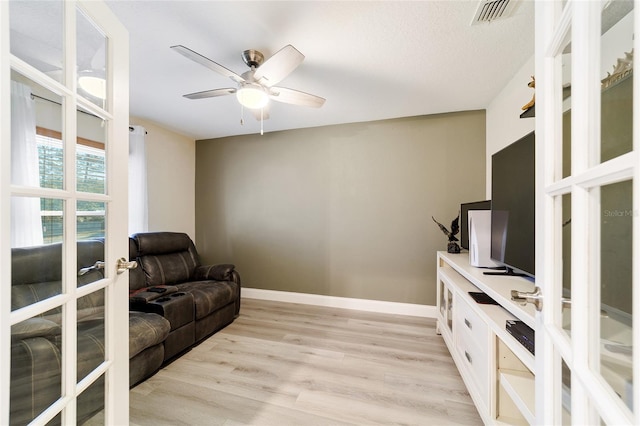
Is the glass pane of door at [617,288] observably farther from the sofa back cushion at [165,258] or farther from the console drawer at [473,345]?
the sofa back cushion at [165,258]

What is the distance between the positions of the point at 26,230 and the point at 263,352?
190 centimetres

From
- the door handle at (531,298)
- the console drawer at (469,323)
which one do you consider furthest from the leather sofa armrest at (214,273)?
the door handle at (531,298)

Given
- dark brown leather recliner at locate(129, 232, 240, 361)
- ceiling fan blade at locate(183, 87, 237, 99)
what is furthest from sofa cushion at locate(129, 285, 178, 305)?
ceiling fan blade at locate(183, 87, 237, 99)

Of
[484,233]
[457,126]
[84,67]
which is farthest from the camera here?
[457,126]

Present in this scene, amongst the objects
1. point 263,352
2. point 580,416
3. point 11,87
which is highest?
point 11,87

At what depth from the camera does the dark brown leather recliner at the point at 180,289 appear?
2008 millimetres

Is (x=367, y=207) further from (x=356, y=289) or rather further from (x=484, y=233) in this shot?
(x=484, y=233)

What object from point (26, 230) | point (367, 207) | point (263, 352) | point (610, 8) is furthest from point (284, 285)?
point (610, 8)

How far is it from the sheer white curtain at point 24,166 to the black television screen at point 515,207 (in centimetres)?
200

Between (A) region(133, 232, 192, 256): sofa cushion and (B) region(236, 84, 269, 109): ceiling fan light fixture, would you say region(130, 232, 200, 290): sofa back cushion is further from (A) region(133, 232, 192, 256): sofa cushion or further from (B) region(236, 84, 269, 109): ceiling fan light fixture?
(B) region(236, 84, 269, 109): ceiling fan light fixture

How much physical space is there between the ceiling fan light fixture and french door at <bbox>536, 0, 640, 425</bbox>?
1.55m

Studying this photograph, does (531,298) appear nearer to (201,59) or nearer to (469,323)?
(469,323)

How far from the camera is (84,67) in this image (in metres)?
0.86

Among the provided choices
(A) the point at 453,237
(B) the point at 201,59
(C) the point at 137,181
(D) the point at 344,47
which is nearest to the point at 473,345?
(A) the point at 453,237
